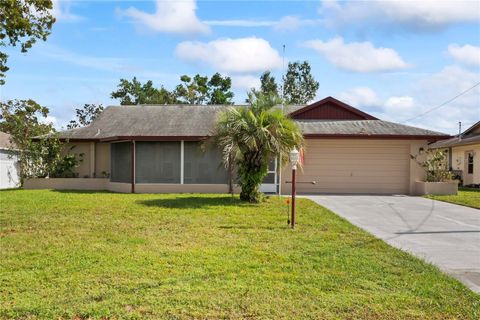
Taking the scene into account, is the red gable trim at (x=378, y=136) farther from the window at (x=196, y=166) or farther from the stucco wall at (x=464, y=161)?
the stucco wall at (x=464, y=161)

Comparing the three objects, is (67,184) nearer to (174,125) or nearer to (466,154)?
(174,125)

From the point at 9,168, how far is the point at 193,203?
1422cm

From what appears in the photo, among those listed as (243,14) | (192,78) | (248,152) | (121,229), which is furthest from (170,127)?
(192,78)

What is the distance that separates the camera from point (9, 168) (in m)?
23.0

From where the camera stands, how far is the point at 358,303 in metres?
4.68

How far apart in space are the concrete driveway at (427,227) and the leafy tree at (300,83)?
29733 millimetres

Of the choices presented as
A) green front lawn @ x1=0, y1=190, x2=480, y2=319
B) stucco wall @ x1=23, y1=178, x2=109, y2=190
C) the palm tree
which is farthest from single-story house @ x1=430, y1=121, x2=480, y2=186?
green front lawn @ x1=0, y1=190, x2=480, y2=319

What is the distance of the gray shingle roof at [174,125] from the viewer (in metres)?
18.7

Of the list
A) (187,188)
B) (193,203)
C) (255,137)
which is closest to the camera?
(255,137)

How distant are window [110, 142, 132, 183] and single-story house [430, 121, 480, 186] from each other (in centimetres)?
1671

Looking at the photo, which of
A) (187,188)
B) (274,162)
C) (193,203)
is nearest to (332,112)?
(274,162)

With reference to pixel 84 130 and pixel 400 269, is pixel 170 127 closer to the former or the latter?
pixel 84 130

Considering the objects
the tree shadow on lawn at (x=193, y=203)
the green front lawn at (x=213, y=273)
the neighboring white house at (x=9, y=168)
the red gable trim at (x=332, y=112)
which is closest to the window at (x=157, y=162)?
the tree shadow on lawn at (x=193, y=203)

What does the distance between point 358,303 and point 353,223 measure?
5.82 meters
